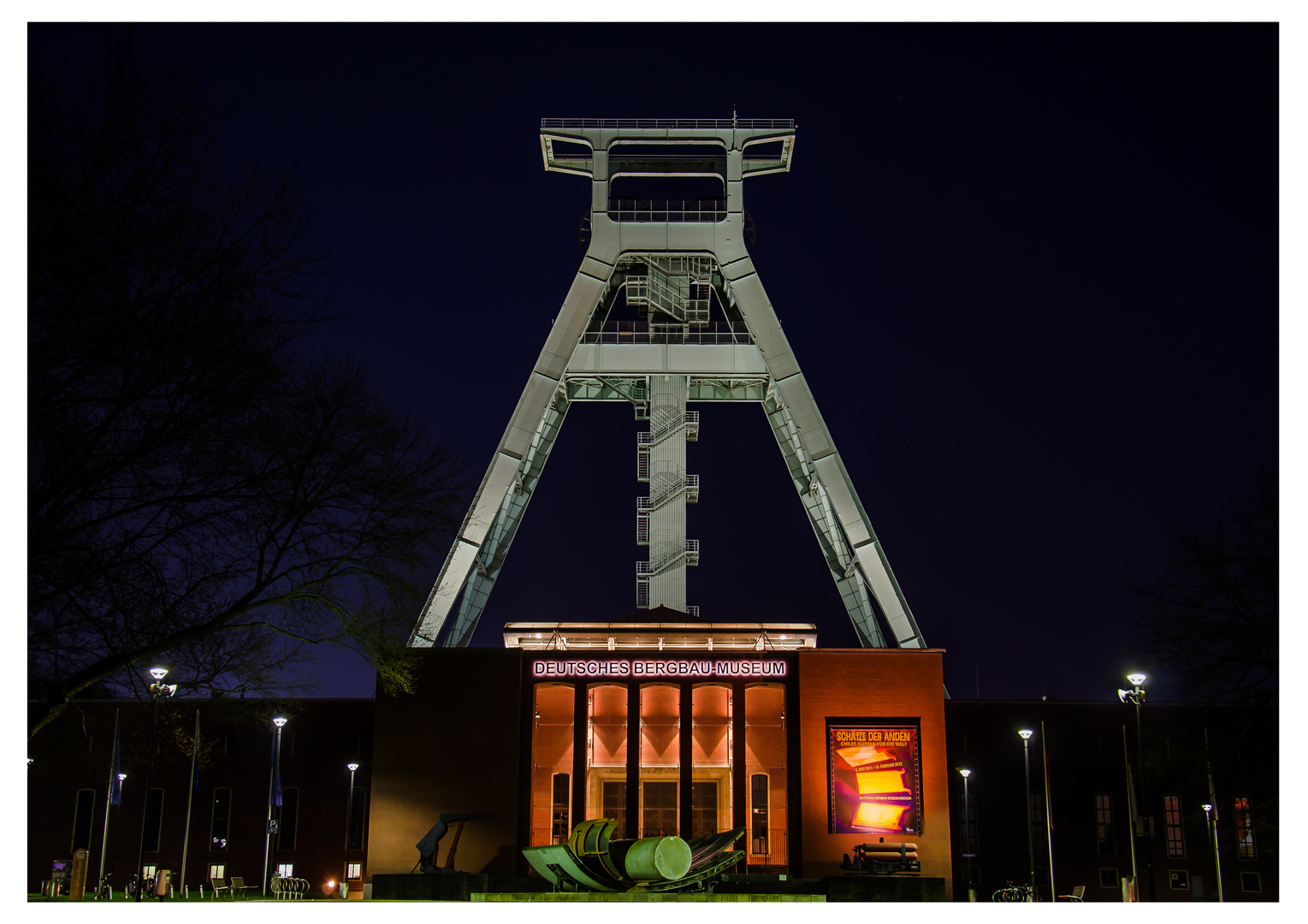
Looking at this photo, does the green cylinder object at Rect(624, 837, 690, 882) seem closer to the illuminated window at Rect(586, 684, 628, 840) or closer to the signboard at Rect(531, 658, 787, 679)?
the signboard at Rect(531, 658, 787, 679)

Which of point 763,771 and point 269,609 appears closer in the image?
point 269,609

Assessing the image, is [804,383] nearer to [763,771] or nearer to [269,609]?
[763,771]

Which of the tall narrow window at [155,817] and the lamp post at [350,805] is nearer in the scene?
the tall narrow window at [155,817]

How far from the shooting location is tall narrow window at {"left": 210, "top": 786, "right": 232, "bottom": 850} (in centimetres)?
3716

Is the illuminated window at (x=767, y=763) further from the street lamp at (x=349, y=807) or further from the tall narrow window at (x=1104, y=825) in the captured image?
the street lamp at (x=349, y=807)

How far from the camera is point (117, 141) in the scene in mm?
13625

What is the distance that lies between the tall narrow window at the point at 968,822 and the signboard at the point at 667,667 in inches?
399

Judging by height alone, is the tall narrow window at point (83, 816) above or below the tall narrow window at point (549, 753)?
below

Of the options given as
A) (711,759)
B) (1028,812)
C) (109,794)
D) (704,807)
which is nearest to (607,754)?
(711,759)

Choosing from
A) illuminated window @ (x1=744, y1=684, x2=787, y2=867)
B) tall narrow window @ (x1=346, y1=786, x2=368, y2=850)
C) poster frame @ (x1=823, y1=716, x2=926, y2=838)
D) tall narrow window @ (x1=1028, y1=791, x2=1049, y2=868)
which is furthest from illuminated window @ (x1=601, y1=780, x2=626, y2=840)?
tall narrow window @ (x1=1028, y1=791, x2=1049, y2=868)

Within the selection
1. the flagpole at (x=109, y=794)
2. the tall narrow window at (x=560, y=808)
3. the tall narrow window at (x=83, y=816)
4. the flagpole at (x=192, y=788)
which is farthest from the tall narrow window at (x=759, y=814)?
the tall narrow window at (x=83, y=816)

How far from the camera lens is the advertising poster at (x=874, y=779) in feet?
97.3

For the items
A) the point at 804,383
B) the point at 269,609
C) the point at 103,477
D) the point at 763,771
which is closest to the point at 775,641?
the point at 763,771

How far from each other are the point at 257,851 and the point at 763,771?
54.4ft
